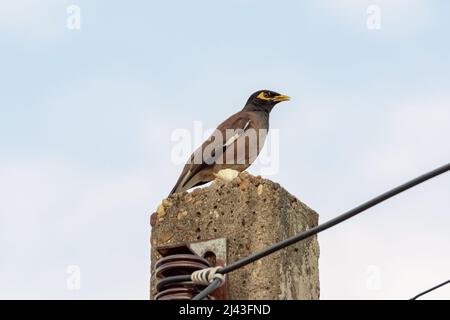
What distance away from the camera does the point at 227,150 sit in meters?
8.20

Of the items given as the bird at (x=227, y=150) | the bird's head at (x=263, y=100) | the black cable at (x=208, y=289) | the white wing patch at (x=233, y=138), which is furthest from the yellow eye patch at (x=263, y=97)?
the black cable at (x=208, y=289)

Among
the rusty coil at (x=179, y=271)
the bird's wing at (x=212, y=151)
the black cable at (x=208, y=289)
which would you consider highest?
the bird's wing at (x=212, y=151)

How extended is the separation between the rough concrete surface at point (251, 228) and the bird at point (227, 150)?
8.26 feet

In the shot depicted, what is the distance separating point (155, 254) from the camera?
16.7ft

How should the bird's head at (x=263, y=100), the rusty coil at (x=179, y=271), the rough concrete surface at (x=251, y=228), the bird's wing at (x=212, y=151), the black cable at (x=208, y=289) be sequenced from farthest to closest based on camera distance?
the bird's head at (x=263, y=100)
the bird's wing at (x=212, y=151)
the rough concrete surface at (x=251, y=228)
the rusty coil at (x=179, y=271)
the black cable at (x=208, y=289)

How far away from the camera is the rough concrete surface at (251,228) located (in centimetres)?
470

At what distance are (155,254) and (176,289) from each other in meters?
0.54

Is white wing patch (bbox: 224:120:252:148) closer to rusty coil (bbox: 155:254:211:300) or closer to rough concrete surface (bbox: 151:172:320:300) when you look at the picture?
rough concrete surface (bbox: 151:172:320:300)

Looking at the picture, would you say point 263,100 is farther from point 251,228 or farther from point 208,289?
point 208,289

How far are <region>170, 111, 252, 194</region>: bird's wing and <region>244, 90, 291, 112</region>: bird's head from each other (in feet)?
2.34

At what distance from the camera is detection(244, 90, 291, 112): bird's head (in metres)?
9.60

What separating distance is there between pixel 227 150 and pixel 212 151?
5.0 inches

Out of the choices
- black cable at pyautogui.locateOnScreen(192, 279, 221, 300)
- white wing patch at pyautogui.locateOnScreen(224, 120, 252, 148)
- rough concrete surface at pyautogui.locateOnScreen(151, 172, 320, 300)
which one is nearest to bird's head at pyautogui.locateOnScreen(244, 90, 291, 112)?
white wing patch at pyautogui.locateOnScreen(224, 120, 252, 148)

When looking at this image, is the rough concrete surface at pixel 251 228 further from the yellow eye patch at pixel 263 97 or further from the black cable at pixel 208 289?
the yellow eye patch at pixel 263 97
